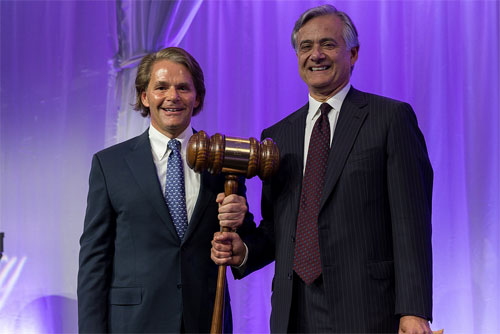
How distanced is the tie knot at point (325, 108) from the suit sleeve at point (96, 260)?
85 cm

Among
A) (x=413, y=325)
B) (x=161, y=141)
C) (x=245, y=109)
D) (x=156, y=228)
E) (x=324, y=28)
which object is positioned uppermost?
(x=245, y=109)

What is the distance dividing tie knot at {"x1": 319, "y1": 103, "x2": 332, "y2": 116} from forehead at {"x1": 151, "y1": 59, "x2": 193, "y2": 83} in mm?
535

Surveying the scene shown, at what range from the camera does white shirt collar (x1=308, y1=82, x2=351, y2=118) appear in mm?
1955

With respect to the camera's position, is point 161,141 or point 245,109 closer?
point 161,141

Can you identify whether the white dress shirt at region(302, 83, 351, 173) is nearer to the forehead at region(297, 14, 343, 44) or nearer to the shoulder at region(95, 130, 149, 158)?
the forehead at region(297, 14, 343, 44)

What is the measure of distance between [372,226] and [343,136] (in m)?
0.32

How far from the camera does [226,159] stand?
Result: 1814mm

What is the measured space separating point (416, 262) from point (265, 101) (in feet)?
7.73

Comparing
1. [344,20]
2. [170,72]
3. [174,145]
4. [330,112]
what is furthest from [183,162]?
[344,20]

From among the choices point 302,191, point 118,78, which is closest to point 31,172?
point 118,78

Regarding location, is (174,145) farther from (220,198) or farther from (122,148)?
(220,198)

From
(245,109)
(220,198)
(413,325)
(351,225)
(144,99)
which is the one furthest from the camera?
(245,109)

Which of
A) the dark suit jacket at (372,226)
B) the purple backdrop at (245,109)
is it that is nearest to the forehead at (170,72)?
the dark suit jacket at (372,226)

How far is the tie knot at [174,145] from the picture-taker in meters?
2.06
